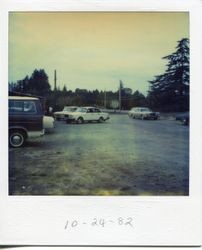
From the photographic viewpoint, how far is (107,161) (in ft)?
4.35

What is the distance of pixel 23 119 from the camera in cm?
135

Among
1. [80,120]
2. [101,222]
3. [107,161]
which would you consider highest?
[80,120]

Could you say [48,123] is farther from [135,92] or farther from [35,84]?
[135,92]

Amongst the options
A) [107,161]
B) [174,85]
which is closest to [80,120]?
[107,161]

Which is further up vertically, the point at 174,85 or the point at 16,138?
the point at 174,85

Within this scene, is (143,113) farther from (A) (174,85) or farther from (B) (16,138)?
(B) (16,138)

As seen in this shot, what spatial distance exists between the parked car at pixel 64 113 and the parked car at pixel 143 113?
0.47 feet

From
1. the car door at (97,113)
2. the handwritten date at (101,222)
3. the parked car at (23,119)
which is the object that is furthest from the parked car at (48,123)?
the handwritten date at (101,222)

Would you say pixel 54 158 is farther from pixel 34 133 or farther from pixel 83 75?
pixel 83 75

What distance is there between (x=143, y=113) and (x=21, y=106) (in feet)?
1.01

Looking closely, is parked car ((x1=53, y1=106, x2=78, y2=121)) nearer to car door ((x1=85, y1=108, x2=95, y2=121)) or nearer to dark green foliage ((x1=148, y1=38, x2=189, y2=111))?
car door ((x1=85, y1=108, x2=95, y2=121))

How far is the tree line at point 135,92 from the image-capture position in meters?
1.32

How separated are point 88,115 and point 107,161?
12cm
